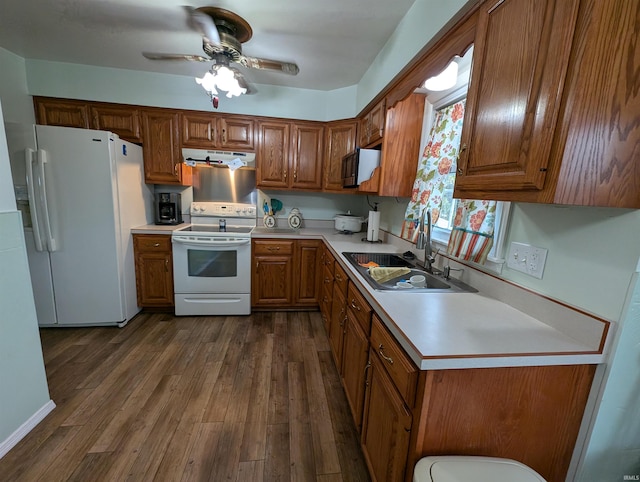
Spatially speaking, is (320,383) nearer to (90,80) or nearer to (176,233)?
(176,233)

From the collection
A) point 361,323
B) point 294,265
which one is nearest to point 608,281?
point 361,323

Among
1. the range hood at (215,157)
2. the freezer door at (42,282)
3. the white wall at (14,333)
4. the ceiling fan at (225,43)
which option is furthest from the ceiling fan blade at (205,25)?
the freezer door at (42,282)

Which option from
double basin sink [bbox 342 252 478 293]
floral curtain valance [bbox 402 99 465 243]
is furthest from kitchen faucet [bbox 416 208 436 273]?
floral curtain valance [bbox 402 99 465 243]

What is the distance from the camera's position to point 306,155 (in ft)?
10.1

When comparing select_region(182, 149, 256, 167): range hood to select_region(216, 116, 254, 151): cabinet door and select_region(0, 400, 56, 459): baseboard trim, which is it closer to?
select_region(216, 116, 254, 151): cabinet door

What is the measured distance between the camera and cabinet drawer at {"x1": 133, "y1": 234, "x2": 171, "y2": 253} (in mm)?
2711

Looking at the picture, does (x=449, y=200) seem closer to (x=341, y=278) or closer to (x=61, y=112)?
(x=341, y=278)

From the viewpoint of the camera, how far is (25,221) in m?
2.24

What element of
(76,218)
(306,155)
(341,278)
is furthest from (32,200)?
(341,278)

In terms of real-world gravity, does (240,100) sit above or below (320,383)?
above

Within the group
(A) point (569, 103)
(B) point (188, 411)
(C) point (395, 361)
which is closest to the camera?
(A) point (569, 103)

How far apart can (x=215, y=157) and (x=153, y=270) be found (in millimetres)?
1339

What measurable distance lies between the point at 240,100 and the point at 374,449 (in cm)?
314

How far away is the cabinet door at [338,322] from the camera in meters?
1.77
